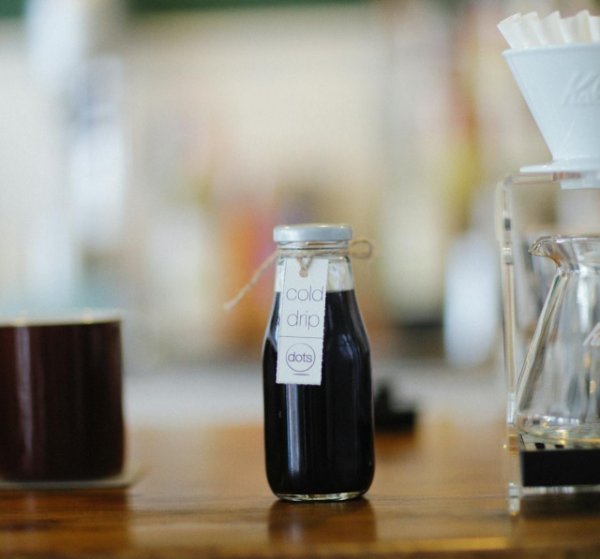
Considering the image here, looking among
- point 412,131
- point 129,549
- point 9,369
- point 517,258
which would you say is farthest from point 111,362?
point 412,131

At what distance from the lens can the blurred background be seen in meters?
3.21

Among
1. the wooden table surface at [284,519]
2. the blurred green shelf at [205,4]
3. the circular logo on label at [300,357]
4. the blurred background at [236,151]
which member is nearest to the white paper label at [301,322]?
the circular logo on label at [300,357]

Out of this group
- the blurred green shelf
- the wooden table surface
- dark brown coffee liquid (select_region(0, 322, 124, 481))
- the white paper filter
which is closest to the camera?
the wooden table surface

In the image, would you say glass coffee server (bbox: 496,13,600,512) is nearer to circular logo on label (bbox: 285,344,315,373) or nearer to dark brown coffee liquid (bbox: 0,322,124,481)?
circular logo on label (bbox: 285,344,315,373)

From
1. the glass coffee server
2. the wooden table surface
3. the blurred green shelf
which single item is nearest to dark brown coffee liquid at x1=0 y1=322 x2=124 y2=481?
the wooden table surface

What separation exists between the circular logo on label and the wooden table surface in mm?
105

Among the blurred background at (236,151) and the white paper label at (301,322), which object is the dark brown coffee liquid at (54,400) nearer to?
the white paper label at (301,322)

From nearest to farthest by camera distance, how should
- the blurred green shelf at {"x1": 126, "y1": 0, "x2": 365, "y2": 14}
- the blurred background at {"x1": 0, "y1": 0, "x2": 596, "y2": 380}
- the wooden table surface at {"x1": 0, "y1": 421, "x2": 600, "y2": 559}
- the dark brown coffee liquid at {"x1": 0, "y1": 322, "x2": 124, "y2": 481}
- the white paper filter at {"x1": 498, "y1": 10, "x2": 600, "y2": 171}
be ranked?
the wooden table surface at {"x1": 0, "y1": 421, "x2": 600, "y2": 559} < the white paper filter at {"x1": 498, "y1": 10, "x2": 600, "y2": 171} < the dark brown coffee liquid at {"x1": 0, "y1": 322, "x2": 124, "y2": 481} < the blurred background at {"x1": 0, "y1": 0, "x2": 596, "y2": 380} < the blurred green shelf at {"x1": 126, "y1": 0, "x2": 365, "y2": 14}

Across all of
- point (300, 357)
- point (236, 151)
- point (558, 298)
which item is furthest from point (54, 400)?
point (236, 151)

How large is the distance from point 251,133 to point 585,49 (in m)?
2.57

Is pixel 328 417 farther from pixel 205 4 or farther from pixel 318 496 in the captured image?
pixel 205 4

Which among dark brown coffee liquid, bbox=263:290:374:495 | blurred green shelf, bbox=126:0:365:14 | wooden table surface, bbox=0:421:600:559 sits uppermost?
blurred green shelf, bbox=126:0:365:14

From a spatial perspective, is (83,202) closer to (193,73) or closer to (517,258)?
(193,73)

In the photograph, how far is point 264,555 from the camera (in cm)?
74
